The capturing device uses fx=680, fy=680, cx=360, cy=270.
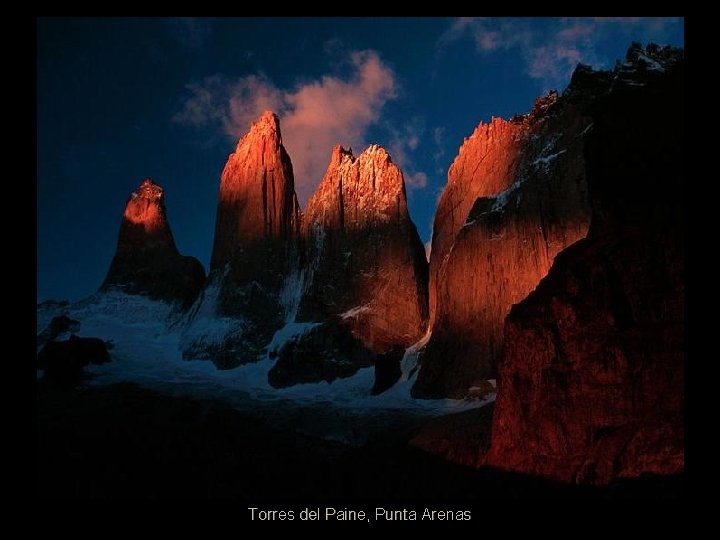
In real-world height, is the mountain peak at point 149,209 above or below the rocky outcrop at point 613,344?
above

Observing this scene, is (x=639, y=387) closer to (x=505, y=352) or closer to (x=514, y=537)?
(x=505, y=352)

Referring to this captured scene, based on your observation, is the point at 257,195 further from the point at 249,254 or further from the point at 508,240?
the point at 508,240

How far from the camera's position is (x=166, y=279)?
11894 centimetres

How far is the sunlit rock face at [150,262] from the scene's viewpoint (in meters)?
118

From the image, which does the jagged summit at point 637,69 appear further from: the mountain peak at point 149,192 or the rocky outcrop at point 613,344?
the mountain peak at point 149,192

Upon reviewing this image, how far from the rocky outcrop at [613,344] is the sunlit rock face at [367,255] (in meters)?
51.6

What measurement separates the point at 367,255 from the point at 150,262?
46910mm

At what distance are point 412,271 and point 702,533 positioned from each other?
78.9m

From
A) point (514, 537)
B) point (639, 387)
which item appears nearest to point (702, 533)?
point (514, 537)

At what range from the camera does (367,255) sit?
93125 millimetres

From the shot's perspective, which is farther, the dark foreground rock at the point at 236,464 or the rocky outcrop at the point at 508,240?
the rocky outcrop at the point at 508,240

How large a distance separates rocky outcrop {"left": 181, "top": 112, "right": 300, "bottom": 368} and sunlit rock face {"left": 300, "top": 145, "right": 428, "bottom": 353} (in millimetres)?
5439

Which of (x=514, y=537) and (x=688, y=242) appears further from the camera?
(x=514, y=537)

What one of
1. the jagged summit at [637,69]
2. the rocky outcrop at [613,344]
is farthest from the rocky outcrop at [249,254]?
the rocky outcrop at [613,344]
